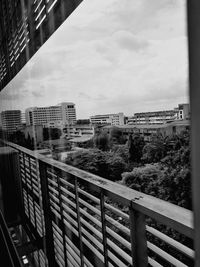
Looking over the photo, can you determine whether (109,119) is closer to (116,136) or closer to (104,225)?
(116,136)

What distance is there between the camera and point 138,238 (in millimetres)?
862

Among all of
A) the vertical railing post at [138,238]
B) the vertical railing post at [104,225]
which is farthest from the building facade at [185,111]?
the vertical railing post at [104,225]

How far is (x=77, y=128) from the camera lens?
1018 mm

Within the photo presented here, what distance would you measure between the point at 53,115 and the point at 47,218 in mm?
940

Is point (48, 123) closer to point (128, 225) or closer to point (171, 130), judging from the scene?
point (128, 225)

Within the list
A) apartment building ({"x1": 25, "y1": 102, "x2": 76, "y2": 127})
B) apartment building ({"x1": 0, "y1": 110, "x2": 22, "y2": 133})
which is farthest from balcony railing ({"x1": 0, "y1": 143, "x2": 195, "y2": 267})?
apartment building ({"x1": 0, "y1": 110, "x2": 22, "y2": 133})

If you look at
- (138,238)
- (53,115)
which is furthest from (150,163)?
(53,115)

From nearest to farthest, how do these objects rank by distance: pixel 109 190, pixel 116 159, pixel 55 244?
pixel 116 159 → pixel 109 190 → pixel 55 244

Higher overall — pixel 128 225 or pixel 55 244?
pixel 128 225

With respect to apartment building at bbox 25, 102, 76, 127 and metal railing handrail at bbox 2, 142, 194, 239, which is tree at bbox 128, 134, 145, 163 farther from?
apartment building at bbox 25, 102, 76, 127

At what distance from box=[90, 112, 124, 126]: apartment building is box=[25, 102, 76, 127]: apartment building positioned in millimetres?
230

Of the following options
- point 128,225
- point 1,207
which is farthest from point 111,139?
point 1,207

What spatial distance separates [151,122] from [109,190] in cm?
42

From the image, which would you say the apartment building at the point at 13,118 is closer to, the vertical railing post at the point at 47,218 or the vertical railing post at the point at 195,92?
the vertical railing post at the point at 47,218
